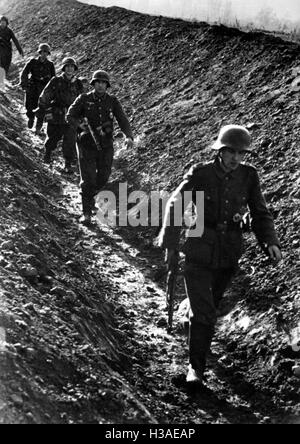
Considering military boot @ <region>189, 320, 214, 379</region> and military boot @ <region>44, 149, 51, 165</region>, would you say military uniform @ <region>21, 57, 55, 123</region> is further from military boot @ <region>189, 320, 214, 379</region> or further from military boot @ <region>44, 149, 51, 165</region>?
military boot @ <region>189, 320, 214, 379</region>

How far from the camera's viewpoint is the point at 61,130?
12.5 m

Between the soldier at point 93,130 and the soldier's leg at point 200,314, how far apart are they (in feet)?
14.5

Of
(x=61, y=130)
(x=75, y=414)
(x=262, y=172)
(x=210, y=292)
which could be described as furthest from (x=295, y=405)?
(x=61, y=130)

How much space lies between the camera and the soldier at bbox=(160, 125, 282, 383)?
551cm

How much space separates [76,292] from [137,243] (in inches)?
124

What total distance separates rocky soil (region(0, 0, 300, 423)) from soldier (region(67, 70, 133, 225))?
0.54 meters

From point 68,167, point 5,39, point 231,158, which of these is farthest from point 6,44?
Answer: point 231,158

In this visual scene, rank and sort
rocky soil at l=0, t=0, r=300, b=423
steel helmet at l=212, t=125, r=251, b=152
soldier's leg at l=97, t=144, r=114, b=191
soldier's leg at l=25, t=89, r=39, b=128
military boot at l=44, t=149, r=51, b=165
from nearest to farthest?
rocky soil at l=0, t=0, r=300, b=423
steel helmet at l=212, t=125, r=251, b=152
soldier's leg at l=97, t=144, r=114, b=191
military boot at l=44, t=149, r=51, b=165
soldier's leg at l=25, t=89, r=39, b=128

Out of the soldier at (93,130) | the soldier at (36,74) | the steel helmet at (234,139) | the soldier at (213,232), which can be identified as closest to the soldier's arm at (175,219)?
the soldier at (213,232)

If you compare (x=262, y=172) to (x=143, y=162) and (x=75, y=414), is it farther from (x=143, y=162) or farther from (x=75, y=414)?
(x=75, y=414)

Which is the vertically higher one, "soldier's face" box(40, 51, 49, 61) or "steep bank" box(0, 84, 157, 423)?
"soldier's face" box(40, 51, 49, 61)

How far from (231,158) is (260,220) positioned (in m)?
0.63

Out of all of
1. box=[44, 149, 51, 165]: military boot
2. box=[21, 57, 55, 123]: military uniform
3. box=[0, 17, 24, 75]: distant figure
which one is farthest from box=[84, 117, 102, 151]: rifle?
box=[0, 17, 24, 75]: distant figure
